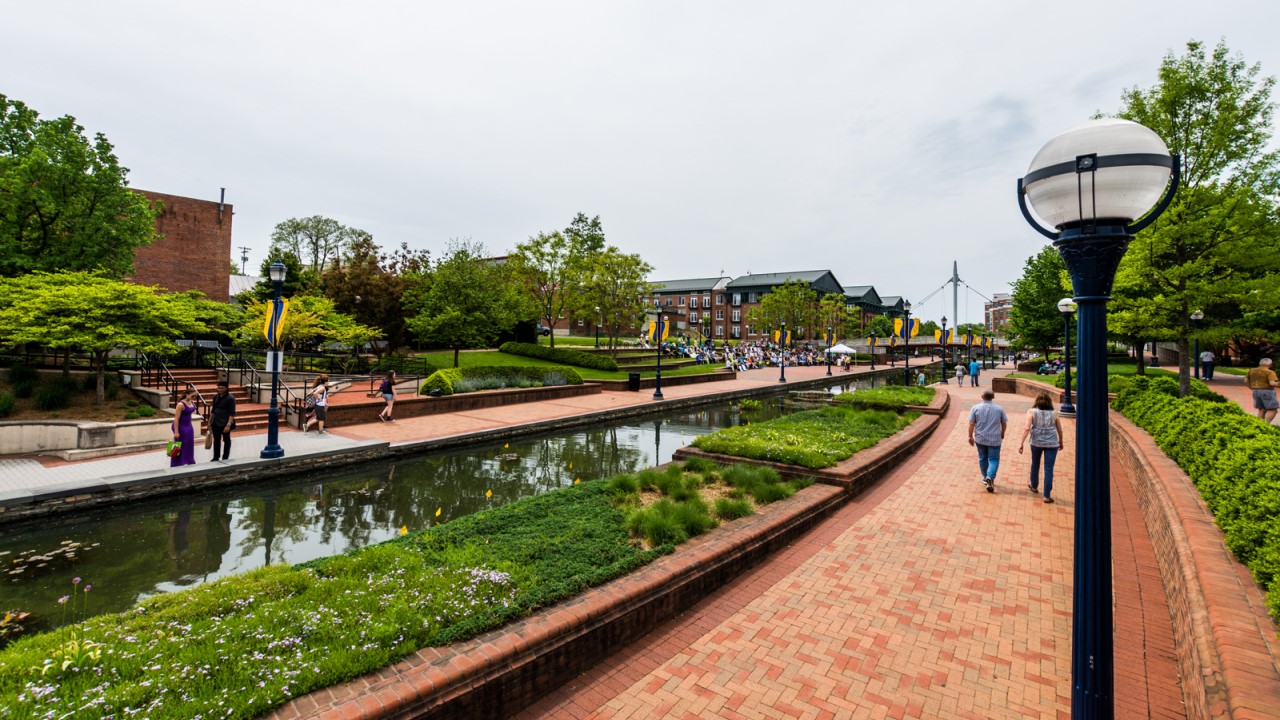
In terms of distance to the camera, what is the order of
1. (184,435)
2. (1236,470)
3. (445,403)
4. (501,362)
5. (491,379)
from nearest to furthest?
1. (1236,470)
2. (184,435)
3. (445,403)
4. (491,379)
5. (501,362)

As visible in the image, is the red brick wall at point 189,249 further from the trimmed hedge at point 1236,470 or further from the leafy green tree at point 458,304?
the trimmed hedge at point 1236,470

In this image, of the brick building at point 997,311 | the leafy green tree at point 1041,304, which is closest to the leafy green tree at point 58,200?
→ the leafy green tree at point 1041,304

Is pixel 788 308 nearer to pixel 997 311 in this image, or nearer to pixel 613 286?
pixel 613 286

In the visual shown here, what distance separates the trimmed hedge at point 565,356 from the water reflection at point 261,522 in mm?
17783

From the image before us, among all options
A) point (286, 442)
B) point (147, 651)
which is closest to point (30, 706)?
point (147, 651)

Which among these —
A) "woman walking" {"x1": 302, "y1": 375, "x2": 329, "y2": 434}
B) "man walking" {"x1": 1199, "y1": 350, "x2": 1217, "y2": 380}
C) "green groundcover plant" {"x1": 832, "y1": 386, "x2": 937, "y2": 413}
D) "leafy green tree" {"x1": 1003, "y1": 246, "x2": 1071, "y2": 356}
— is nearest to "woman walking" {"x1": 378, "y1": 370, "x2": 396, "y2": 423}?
"woman walking" {"x1": 302, "y1": 375, "x2": 329, "y2": 434}

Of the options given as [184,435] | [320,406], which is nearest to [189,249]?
[320,406]

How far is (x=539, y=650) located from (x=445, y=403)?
15808mm

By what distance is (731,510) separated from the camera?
Answer: 21.5 feet

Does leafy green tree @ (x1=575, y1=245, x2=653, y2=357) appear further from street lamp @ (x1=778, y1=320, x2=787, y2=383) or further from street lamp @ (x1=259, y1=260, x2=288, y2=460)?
street lamp @ (x1=259, y1=260, x2=288, y2=460)

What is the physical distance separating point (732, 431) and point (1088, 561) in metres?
9.48

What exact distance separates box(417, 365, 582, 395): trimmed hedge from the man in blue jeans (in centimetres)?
1600

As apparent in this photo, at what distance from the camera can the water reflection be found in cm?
617

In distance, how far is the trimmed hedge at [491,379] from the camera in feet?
62.6
